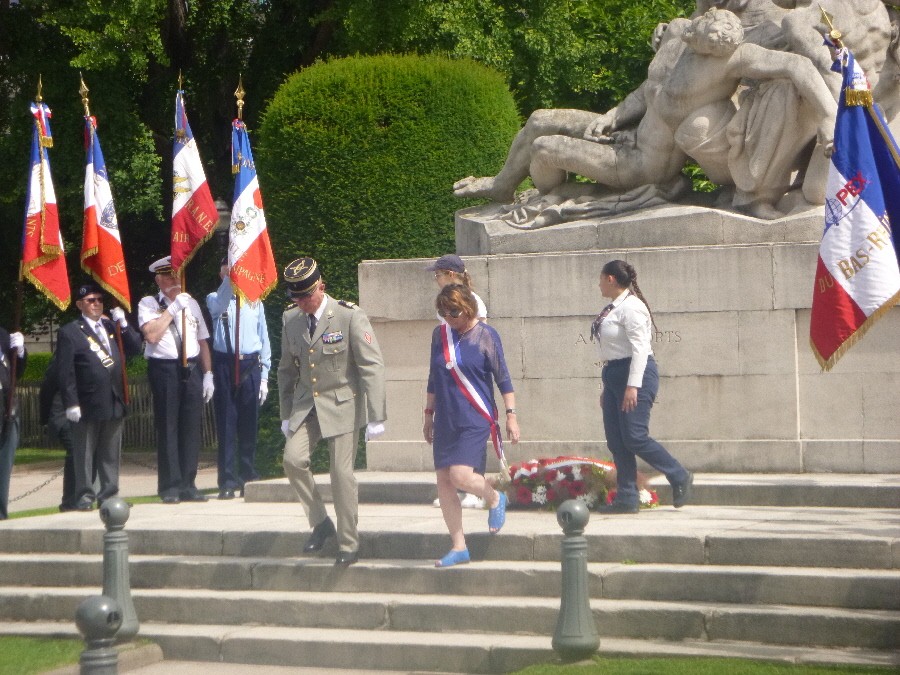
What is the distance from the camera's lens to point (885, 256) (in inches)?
284

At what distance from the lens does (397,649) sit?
7.42 meters

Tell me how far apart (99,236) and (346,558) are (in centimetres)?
481

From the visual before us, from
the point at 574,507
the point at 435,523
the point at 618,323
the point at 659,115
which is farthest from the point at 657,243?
the point at 574,507

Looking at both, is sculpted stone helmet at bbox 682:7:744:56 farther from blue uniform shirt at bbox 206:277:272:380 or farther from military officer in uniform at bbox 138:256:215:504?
military officer in uniform at bbox 138:256:215:504

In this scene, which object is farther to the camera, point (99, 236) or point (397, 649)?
point (99, 236)

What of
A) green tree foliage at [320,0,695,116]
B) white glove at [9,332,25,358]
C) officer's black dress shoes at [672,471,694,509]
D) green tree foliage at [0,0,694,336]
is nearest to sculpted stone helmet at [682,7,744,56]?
officer's black dress shoes at [672,471,694,509]

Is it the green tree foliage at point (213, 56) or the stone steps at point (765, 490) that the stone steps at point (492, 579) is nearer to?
the stone steps at point (765, 490)

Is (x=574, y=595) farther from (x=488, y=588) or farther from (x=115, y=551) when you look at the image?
(x=115, y=551)

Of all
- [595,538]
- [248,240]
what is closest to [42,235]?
[248,240]

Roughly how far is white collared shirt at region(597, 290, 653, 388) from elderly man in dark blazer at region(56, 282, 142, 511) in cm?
422

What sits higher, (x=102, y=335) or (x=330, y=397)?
(x=102, y=335)

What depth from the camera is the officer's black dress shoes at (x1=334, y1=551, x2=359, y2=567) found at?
8.19 m

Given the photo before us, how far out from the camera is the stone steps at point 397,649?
6742 mm

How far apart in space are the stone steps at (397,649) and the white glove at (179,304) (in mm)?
3313
